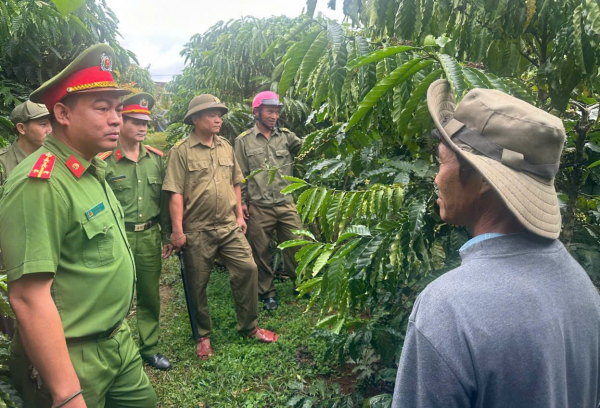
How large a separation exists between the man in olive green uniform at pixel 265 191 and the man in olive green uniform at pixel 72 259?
8.56 feet

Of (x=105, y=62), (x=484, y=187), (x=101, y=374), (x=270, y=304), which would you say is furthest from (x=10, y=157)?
(x=484, y=187)

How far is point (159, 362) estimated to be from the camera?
140 inches

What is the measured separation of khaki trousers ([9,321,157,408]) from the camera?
1.74 metres

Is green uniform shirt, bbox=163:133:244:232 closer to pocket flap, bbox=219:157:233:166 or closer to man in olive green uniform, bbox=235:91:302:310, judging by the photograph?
pocket flap, bbox=219:157:233:166

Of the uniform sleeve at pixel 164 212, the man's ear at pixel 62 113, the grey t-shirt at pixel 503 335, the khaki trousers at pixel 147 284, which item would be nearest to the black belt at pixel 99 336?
the man's ear at pixel 62 113

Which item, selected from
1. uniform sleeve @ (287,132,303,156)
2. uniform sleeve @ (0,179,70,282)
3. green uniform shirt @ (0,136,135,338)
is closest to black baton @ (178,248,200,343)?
uniform sleeve @ (287,132,303,156)

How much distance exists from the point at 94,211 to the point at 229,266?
218cm

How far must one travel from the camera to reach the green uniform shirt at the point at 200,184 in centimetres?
376

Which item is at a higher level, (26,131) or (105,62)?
(105,62)

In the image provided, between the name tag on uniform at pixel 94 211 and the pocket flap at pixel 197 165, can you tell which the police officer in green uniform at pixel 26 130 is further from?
the name tag on uniform at pixel 94 211

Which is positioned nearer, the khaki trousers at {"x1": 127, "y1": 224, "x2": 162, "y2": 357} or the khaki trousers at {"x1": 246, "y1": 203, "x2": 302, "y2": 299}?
the khaki trousers at {"x1": 127, "y1": 224, "x2": 162, "y2": 357}

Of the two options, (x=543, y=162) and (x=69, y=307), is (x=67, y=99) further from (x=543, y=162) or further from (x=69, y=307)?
(x=543, y=162)

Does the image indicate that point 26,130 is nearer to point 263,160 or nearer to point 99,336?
point 263,160

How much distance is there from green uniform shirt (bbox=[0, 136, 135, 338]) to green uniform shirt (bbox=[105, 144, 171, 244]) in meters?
1.50
